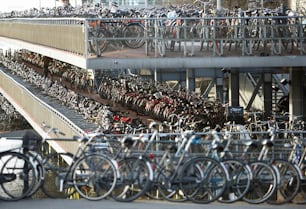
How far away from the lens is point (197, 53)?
23844 millimetres

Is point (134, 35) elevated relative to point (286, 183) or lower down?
elevated

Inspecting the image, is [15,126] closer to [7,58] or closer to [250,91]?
[7,58]

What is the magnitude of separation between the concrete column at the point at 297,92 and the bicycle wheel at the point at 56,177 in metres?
16.5

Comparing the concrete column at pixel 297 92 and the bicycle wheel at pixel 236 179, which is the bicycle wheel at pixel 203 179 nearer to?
the bicycle wheel at pixel 236 179

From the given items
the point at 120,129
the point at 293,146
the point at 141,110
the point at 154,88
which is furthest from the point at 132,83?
the point at 293,146

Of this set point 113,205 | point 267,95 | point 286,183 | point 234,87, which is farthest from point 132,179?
point 234,87

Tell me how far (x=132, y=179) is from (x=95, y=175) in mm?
506

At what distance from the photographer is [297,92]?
29.1 m

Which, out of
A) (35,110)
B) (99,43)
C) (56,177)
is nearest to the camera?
(56,177)

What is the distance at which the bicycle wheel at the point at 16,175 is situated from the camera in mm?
12891

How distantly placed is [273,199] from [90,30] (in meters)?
11.3

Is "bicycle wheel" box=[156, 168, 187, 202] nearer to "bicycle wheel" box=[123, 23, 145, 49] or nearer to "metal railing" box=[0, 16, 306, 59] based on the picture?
"metal railing" box=[0, 16, 306, 59]

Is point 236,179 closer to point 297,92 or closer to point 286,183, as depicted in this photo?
point 286,183

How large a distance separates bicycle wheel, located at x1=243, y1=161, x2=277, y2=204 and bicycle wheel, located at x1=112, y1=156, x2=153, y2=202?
134cm
